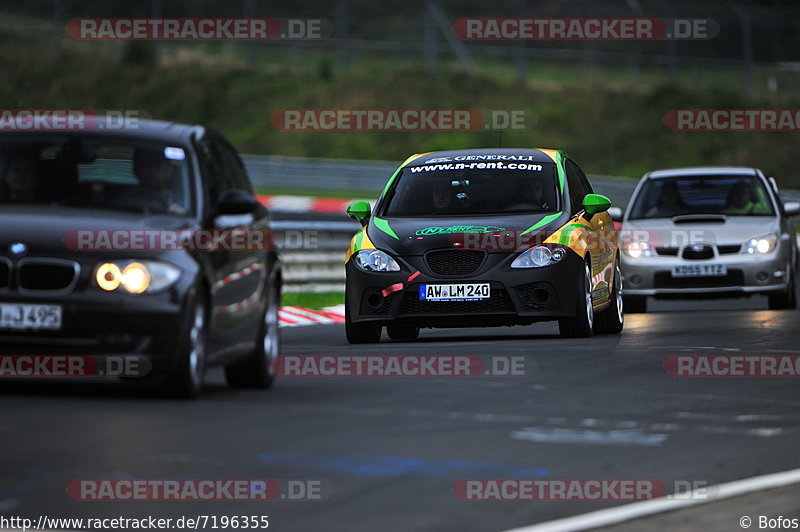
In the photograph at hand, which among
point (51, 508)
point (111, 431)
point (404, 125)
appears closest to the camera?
point (51, 508)

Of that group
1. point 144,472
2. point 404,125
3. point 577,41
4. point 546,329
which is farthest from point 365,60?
point 144,472

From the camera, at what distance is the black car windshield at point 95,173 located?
10.0 meters

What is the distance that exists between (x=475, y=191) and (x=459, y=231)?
38.1 inches

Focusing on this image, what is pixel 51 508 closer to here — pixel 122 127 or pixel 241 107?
pixel 122 127

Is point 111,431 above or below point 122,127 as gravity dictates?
below

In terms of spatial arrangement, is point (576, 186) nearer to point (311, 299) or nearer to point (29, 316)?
point (311, 299)

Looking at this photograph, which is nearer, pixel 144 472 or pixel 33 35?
pixel 144 472

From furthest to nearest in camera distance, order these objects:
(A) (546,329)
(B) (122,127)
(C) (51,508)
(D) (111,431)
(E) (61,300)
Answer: (A) (546,329) → (B) (122,127) → (E) (61,300) → (D) (111,431) → (C) (51,508)

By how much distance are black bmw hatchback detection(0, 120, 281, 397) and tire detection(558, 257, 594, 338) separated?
3.90 meters

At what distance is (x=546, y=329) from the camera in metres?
16.7

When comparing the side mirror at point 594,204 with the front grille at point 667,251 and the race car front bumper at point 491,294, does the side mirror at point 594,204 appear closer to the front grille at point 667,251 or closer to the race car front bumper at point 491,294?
the race car front bumper at point 491,294

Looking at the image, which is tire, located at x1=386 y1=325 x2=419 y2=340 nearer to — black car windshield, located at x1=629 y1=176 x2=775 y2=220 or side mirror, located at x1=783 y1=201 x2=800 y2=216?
black car windshield, located at x1=629 y1=176 x2=775 y2=220

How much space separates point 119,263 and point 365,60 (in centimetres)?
4380

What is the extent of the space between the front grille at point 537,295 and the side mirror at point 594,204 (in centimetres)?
134
